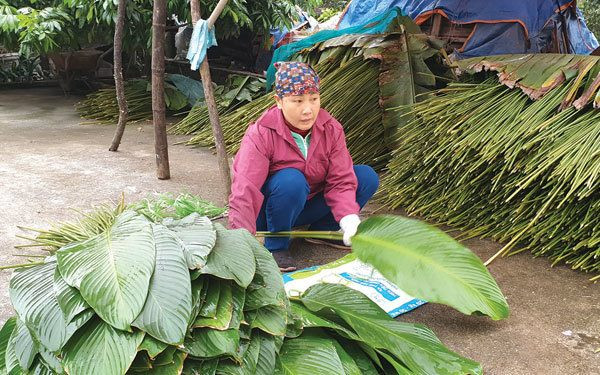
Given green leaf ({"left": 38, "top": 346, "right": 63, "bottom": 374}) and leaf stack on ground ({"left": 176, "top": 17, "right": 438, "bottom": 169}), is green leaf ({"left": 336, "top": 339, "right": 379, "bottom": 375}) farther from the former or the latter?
leaf stack on ground ({"left": 176, "top": 17, "right": 438, "bottom": 169})

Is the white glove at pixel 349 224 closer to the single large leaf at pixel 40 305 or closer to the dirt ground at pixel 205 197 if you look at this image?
the dirt ground at pixel 205 197

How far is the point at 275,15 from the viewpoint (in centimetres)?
652

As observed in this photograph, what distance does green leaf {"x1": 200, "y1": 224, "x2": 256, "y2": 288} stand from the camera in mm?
1436

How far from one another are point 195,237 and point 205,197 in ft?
6.72

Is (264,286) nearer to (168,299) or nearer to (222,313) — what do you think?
(222,313)

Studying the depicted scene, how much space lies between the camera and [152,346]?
1.29 m

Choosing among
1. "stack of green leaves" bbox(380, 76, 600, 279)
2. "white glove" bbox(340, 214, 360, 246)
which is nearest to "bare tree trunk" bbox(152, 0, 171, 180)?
"stack of green leaves" bbox(380, 76, 600, 279)

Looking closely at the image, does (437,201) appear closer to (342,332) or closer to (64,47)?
(342,332)

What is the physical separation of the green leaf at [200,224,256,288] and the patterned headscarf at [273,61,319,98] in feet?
2.53

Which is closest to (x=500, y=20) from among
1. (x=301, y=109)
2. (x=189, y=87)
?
(x=189, y=87)

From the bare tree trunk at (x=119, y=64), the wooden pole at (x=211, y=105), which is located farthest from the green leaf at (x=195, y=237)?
the bare tree trunk at (x=119, y=64)

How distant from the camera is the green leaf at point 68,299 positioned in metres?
1.34

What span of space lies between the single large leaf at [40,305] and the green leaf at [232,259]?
1.15ft

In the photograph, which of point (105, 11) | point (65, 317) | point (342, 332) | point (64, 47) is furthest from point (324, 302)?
point (64, 47)
